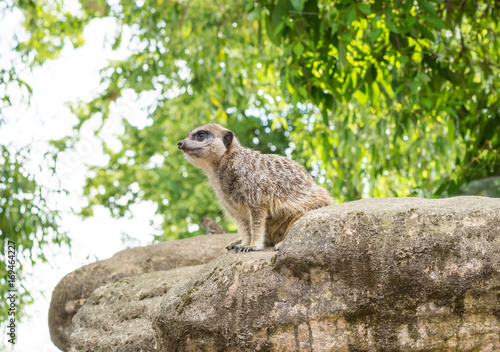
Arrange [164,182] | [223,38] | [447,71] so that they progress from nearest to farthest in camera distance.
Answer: [447,71]
[223,38]
[164,182]

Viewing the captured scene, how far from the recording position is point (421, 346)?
2816mm

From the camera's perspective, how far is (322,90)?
5.53 m

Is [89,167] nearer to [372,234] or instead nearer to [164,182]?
[164,182]

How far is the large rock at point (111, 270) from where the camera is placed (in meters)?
5.25

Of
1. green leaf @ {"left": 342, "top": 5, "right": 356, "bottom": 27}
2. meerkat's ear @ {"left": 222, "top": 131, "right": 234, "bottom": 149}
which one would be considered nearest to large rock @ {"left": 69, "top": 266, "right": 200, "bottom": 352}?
meerkat's ear @ {"left": 222, "top": 131, "right": 234, "bottom": 149}

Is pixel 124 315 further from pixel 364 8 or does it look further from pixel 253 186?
pixel 364 8

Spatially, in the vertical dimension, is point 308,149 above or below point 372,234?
above

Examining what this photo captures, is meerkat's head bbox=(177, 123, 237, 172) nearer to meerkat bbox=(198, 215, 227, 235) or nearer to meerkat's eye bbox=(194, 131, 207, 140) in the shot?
meerkat's eye bbox=(194, 131, 207, 140)

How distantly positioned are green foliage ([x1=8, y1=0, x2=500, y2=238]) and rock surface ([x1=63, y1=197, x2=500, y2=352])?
2151mm

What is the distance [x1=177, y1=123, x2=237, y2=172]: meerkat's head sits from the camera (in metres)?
4.52

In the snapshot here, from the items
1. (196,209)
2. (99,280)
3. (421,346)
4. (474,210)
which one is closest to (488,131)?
(474,210)

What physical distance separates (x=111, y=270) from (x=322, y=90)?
278 centimetres

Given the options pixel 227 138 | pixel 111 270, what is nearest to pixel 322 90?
pixel 227 138

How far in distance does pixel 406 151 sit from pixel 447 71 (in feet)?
7.38
